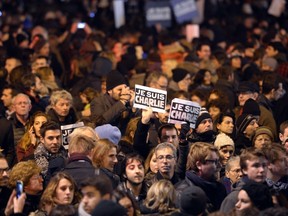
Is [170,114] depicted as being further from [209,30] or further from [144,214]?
[209,30]

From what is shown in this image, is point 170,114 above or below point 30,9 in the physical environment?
above

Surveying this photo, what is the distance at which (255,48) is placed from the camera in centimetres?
2661

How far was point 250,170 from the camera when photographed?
13.9 m

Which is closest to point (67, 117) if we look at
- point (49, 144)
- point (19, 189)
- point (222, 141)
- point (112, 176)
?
point (49, 144)

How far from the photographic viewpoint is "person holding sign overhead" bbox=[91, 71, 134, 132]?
17.3m

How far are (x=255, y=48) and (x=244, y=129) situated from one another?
9.35 meters

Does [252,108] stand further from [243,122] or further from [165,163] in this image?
[165,163]

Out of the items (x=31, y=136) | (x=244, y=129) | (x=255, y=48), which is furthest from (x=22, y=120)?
(x=255, y=48)

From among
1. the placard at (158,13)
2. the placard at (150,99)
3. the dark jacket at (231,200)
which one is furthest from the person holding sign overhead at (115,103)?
the placard at (158,13)

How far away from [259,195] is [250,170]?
2.70 feet

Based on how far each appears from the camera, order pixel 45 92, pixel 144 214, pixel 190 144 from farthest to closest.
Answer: pixel 45 92
pixel 190 144
pixel 144 214

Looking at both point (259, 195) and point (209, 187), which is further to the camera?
point (209, 187)

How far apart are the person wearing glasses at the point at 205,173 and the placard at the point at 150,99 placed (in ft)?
6.08

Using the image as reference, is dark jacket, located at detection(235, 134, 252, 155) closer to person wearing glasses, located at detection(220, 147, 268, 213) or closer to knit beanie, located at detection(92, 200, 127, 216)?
person wearing glasses, located at detection(220, 147, 268, 213)
